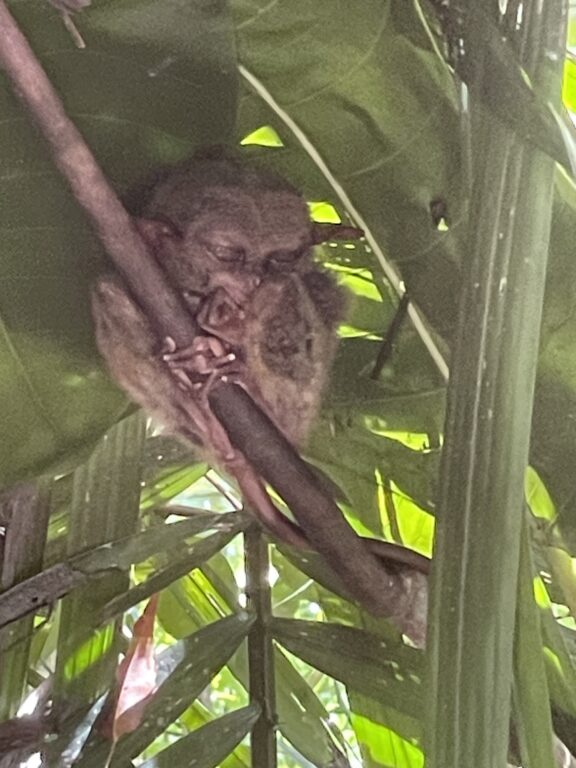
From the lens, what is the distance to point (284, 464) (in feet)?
1.92

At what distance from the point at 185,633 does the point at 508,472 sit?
0.31 m

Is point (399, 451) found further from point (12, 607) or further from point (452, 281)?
point (12, 607)

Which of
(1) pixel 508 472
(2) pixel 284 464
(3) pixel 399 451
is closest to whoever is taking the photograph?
(1) pixel 508 472

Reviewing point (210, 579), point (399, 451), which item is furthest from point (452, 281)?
point (210, 579)

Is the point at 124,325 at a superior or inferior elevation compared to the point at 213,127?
inferior

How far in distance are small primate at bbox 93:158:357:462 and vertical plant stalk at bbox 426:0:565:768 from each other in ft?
0.52

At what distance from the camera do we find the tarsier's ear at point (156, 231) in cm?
60

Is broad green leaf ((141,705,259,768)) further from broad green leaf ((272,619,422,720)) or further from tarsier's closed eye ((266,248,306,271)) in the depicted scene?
tarsier's closed eye ((266,248,306,271))

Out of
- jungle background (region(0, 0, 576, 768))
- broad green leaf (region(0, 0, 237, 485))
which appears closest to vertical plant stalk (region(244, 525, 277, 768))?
jungle background (region(0, 0, 576, 768))

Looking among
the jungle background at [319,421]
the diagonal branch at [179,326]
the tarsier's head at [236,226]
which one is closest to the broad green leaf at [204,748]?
the jungle background at [319,421]

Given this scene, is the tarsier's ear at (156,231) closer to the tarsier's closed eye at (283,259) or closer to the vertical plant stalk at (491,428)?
the tarsier's closed eye at (283,259)

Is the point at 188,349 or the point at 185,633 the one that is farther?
the point at 185,633

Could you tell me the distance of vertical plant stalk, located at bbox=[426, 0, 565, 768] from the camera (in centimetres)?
46

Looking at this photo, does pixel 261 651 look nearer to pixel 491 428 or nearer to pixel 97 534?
pixel 97 534
